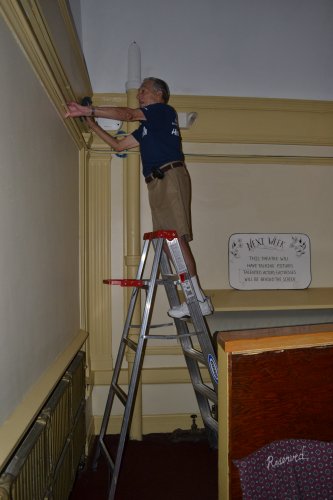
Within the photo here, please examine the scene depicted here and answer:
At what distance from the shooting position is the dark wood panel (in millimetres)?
946

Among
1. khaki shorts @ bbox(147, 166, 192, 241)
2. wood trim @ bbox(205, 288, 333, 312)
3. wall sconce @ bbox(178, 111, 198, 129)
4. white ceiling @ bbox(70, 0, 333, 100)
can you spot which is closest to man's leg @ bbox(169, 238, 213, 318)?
khaki shorts @ bbox(147, 166, 192, 241)

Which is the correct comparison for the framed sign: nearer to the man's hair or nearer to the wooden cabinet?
the man's hair

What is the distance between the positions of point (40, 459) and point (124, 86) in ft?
7.14

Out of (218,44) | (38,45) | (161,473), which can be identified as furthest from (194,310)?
(218,44)

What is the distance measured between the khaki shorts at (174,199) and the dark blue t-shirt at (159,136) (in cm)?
8

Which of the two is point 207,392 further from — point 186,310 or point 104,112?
point 104,112

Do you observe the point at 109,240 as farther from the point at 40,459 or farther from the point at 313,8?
the point at 313,8

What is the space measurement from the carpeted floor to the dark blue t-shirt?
1.65m

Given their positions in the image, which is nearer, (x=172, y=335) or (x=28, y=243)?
(x=28, y=243)

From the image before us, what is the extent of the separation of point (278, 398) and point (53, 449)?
0.88 metres

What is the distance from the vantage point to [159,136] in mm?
1922

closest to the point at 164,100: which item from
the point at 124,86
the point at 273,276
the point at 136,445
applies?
the point at 124,86

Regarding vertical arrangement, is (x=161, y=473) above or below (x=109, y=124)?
below

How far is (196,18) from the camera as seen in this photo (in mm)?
2492
